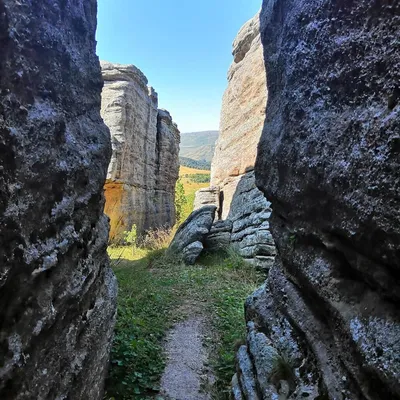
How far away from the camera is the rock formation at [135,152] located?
11.3 meters

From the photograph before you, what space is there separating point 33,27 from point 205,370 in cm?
337

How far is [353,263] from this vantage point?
164cm

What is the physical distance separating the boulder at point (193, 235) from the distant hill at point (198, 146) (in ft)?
372

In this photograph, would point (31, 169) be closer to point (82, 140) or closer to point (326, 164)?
point (82, 140)

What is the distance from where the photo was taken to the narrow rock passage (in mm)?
2766

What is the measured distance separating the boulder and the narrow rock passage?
386 cm

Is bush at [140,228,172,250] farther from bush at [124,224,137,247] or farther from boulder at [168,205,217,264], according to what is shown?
boulder at [168,205,217,264]

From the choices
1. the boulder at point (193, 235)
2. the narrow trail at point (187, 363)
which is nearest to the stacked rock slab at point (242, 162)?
the boulder at point (193, 235)

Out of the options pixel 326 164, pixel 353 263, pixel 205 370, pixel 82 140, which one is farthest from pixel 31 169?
pixel 205 370

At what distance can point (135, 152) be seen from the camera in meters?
12.3

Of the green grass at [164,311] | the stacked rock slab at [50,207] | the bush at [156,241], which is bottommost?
the bush at [156,241]

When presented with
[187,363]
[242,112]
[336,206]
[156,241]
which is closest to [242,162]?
→ [242,112]

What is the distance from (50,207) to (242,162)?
336 inches

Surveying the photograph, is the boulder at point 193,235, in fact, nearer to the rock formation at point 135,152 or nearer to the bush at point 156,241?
the bush at point 156,241
